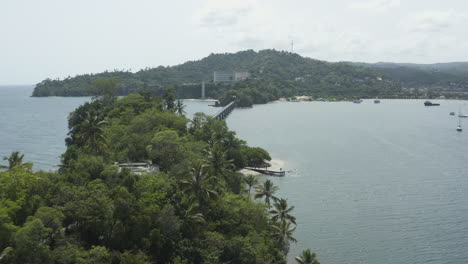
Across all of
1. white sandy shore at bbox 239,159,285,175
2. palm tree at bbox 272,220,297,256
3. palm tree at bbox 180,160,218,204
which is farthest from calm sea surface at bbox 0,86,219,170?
palm tree at bbox 272,220,297,256

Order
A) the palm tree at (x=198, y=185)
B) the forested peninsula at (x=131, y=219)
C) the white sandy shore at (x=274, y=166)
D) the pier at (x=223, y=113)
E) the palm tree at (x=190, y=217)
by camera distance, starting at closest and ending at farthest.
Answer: the forested peninsula at (x=131, y=219) < the palm tree at (x=190, y=217) < the palm tree at (x=198, y=185) < the white sandy shore at (x=274, y=166) < the pier at (x=223, y=113)

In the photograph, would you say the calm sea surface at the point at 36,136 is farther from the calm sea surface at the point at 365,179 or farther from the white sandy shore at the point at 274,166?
the white sandy shore at the point at 274,166

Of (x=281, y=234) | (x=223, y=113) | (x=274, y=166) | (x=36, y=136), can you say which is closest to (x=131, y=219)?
(x=281, y=234)

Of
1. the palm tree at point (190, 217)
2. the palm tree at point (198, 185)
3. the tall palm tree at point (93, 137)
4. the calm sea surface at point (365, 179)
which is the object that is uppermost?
the tall palm tree at point (93, 137)

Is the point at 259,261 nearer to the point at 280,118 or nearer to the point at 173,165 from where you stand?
the point at 173,165

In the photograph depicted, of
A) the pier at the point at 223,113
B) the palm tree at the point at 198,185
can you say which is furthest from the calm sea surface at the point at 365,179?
the palm tree at the point at 198,185

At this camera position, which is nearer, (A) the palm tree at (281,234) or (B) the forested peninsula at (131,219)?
(B) the forested peninsula at (131,219)

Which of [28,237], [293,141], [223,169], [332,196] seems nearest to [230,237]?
[223,169]

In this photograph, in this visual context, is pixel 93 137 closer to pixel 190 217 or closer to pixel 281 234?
pixel 190 217
